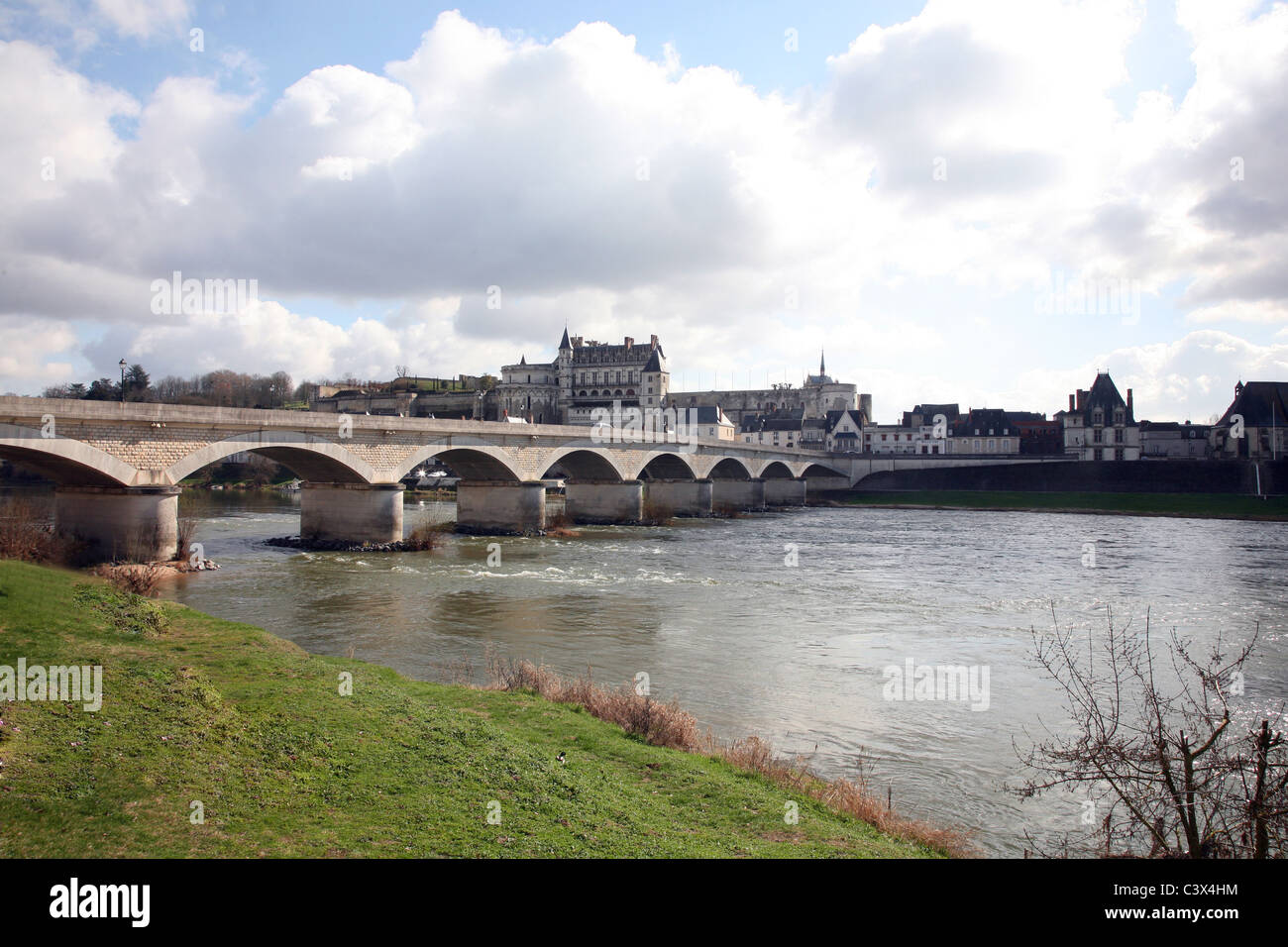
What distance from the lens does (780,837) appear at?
7309 millimetres

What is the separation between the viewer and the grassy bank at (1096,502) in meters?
63.4

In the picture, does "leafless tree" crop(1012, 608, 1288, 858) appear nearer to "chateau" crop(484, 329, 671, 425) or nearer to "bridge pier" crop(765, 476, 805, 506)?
"bridge pier" crop(765, 476, 805, 506)

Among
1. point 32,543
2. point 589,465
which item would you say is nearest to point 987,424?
point 589,465

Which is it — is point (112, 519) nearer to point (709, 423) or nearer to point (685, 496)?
point (685, 496)

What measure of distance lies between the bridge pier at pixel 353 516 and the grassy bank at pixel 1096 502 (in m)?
57.9

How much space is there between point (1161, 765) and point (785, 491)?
268ft

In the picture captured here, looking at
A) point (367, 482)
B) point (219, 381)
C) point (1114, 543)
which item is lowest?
point (1114, 543)

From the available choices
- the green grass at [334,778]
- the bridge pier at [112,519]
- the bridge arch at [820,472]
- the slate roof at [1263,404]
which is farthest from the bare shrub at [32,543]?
the slate roof at [1263,404]

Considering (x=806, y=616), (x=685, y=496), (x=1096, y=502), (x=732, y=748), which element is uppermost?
(x=685, y=496)

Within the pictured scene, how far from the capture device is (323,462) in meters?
32.7

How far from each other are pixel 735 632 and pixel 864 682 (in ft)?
16.0

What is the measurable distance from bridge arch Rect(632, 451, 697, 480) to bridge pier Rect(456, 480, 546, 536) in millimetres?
15030
